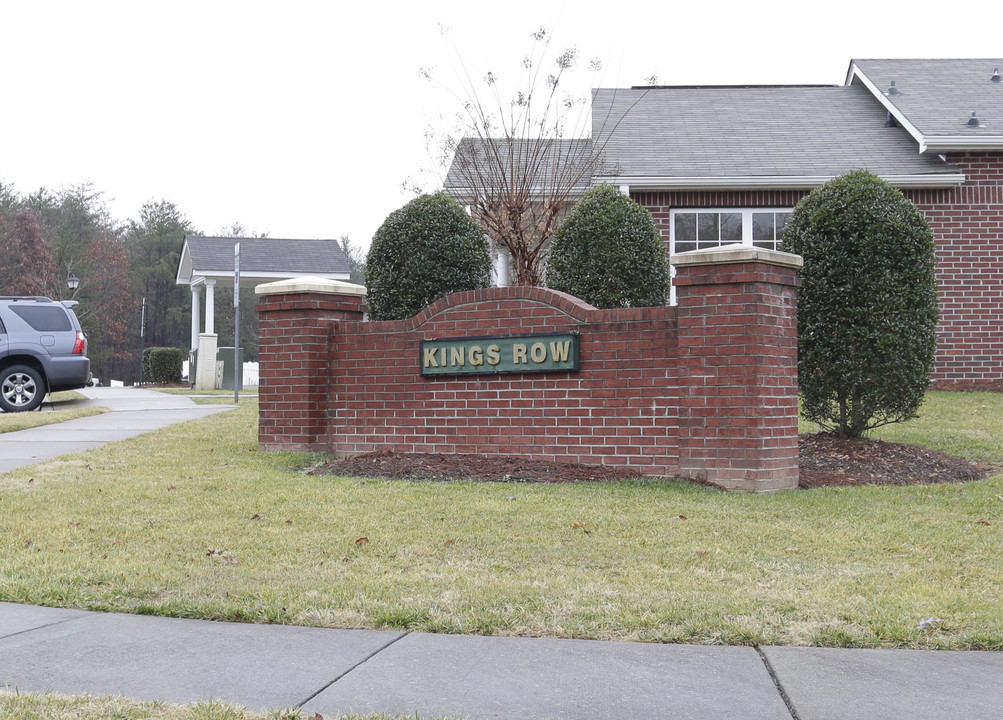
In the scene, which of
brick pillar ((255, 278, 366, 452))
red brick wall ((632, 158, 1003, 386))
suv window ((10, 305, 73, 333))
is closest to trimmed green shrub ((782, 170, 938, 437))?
brick pillar ((255, 278, 366, 452))

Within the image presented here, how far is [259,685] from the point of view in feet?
11.4

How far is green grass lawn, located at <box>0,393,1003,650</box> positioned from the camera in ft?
14.1

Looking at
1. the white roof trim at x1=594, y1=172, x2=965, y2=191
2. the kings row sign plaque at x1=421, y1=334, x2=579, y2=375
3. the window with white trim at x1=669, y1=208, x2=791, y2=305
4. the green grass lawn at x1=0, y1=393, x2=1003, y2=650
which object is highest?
the white roof trim at x1=594, y1=172, x2=965, y2=191

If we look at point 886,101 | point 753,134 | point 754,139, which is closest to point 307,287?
point 754,139

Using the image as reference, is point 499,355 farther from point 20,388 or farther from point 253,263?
point 253,263

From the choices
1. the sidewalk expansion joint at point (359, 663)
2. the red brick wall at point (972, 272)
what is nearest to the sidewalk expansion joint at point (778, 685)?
the sidewalk expansion joint at point (359, 663)

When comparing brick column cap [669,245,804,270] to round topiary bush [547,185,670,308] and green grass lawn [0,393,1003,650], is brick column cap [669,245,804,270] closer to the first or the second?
green grass lawn [0,393,1003,650]

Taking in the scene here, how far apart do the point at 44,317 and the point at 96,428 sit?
4880mm

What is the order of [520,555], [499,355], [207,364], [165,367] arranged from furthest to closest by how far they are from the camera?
1. [165,367]
2. [207,364]
3. [499,355]
4. [520,555]

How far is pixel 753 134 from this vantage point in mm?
17750

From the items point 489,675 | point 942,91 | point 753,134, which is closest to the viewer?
point 489,675

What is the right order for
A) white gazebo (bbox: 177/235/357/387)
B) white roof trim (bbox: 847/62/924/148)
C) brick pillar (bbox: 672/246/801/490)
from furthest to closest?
white gazebo (bbox: 177/235/357/387)
white roof trim (bbox: 847/62/924/148)
brick pillar (bbox: 672/246/801/490)

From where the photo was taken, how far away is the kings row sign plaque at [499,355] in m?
8.77

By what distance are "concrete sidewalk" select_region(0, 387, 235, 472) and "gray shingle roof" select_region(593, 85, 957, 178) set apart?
830cm
